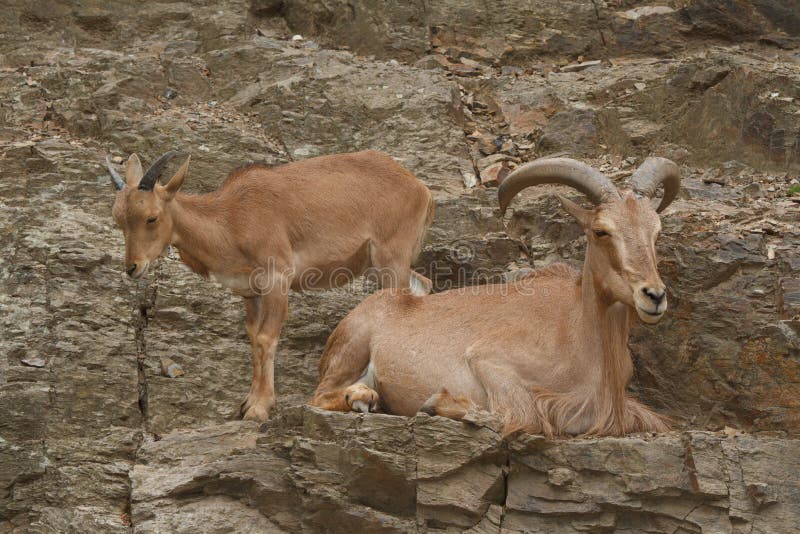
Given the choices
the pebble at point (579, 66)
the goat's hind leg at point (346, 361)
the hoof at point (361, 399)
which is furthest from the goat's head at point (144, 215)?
the pebble at point (579, 66)

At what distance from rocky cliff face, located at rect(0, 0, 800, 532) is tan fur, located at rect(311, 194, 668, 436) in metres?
0.41

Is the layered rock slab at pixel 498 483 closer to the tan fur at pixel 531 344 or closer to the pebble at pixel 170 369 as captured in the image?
the tan fur at pixel 531 344

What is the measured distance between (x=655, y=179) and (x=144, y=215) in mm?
4792

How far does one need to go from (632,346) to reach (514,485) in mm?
2545

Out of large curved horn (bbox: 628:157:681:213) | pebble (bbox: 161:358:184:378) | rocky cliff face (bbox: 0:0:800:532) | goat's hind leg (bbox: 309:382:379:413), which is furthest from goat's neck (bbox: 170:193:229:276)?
large curved horn (bbox: 628:157:681:213)

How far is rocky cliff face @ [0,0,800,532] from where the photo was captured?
10.1 metres

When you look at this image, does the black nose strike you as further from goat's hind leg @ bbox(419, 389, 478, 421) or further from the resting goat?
goat's hind leg @ bbox(419, 389, 478, 421)

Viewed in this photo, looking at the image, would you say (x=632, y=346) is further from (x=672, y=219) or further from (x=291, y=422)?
(x=291, y=422)

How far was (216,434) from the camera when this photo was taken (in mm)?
11367

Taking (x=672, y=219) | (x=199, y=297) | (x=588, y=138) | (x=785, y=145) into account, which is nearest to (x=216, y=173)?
(x=199, y=297)

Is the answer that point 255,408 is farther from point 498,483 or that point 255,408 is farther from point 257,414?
point 498,483

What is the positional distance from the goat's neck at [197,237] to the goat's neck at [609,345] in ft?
12.2

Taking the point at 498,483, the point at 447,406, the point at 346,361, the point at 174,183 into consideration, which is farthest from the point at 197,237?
the point at 498,483

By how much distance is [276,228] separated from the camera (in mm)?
12859
